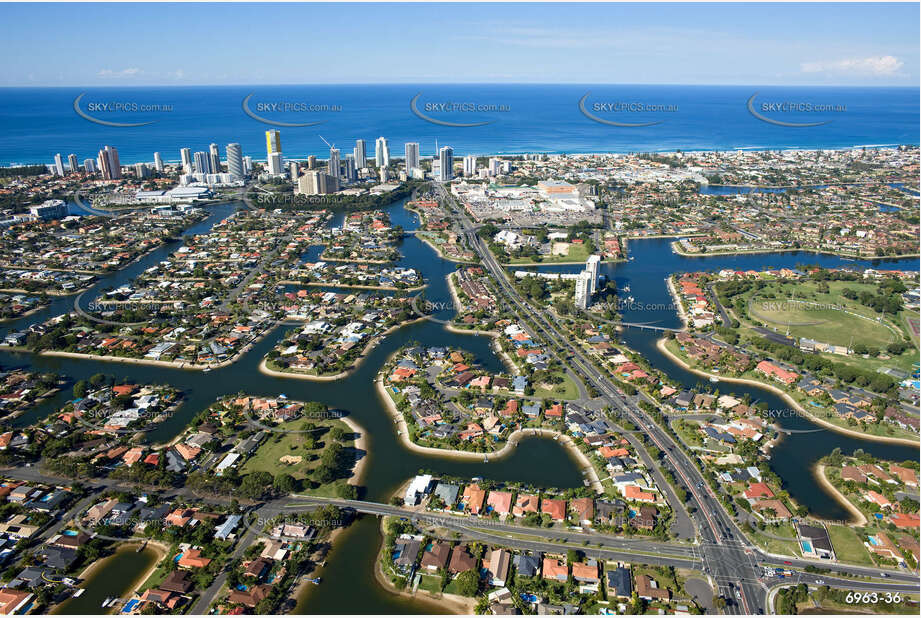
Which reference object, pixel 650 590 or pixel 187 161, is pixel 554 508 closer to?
pixel 650 590

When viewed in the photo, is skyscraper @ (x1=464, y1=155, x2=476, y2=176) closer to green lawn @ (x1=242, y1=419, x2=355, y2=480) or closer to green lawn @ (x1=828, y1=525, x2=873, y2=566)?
green lawn @ (x1=242, y1=419, x2=355, y2=480)

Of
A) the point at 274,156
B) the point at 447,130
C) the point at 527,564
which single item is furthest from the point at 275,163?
the point at 527,564

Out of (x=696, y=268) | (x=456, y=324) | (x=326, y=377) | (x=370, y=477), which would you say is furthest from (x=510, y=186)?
(x=370, y=477)

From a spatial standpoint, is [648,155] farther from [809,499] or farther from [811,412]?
[809,499]

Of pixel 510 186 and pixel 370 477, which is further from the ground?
pixel 510 186

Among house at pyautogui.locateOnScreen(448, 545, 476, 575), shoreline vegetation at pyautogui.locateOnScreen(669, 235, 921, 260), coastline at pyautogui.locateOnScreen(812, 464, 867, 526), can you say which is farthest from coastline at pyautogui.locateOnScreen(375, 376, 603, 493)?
shoreline vegetation at pyautogui.locateOnScreen(669, 235, 921, 260)
